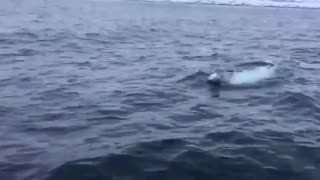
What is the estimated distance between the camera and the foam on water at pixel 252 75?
13302 mm

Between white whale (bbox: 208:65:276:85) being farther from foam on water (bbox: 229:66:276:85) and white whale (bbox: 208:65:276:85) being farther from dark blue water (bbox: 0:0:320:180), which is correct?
dark blue water (bbox: 0:0:320:180)

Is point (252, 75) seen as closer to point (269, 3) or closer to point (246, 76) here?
point (246, 76)

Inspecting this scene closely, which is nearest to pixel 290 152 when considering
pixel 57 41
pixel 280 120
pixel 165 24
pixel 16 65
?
pixel 280 120

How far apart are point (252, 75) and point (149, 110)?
485cm

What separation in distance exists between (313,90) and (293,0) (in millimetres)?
38184

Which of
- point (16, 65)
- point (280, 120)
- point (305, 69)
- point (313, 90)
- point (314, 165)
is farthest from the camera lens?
point (305, 69)

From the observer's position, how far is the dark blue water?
7605 mm

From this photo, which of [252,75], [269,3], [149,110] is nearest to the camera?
[149,110]

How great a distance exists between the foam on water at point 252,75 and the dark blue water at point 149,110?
449mm

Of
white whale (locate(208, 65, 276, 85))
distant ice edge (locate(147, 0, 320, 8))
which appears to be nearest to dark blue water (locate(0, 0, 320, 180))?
white whale (locate(208, 65, 276, 85))

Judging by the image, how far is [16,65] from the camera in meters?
14.1

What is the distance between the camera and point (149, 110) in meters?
10.4

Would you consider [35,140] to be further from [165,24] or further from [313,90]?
[165,24]

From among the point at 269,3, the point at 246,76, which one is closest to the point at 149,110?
the point at 246,76
